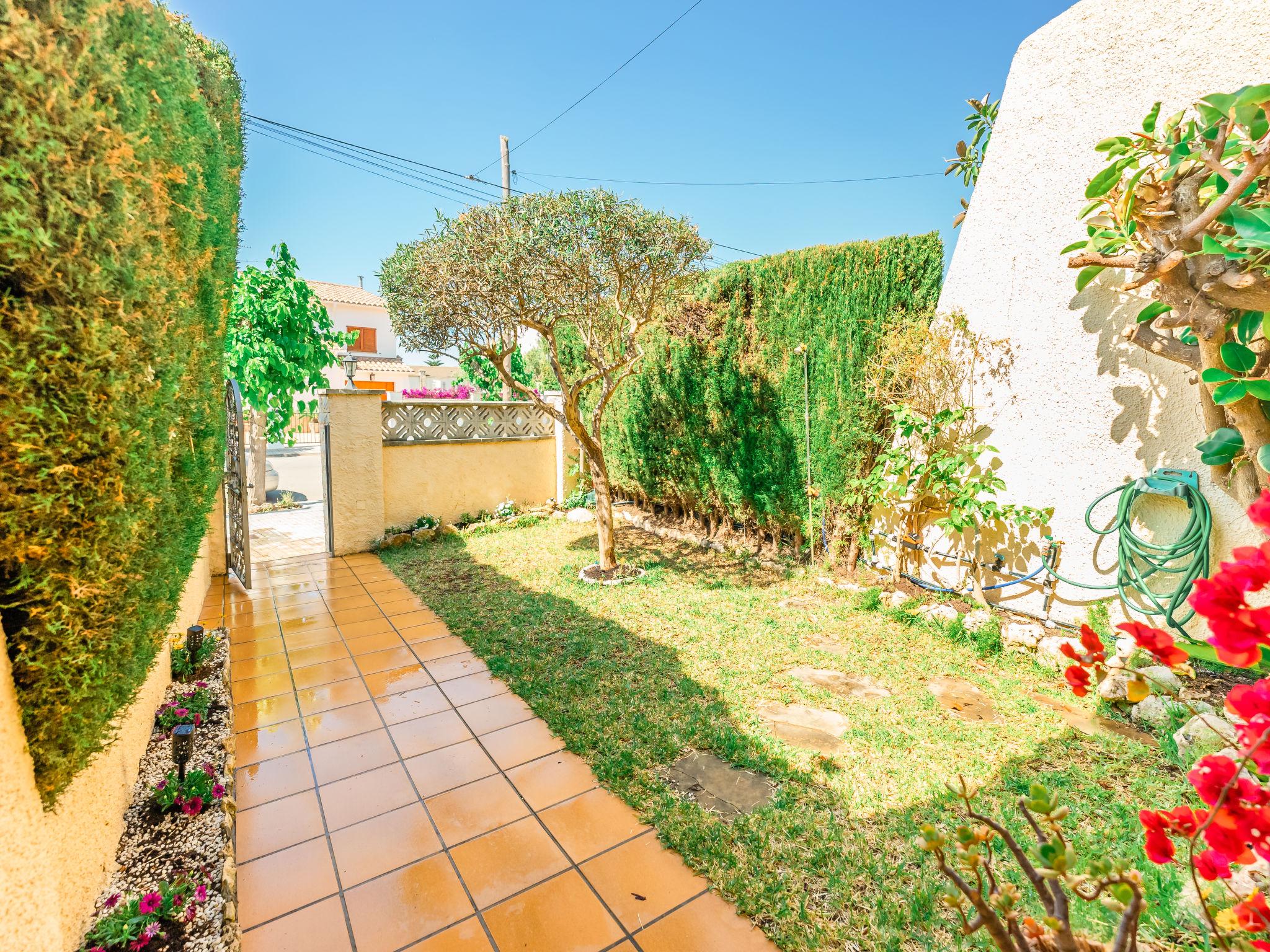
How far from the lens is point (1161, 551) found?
4.05m

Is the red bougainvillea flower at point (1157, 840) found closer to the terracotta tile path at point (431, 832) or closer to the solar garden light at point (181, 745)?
the terracotta tile path at point (431, 832)

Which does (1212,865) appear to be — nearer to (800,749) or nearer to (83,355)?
(800,749)

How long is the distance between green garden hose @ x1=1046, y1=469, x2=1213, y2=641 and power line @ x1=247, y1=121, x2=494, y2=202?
1099 cm

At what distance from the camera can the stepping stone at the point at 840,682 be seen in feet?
13.2

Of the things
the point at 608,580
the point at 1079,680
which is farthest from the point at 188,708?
the point at 1079,680

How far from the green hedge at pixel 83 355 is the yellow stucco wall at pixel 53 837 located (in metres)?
0.09

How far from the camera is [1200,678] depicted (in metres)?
3.86

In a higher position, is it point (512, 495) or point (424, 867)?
point (512, 495)

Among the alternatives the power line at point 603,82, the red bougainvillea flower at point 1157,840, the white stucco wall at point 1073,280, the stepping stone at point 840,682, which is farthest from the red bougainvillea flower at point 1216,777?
the power line at point 603,82

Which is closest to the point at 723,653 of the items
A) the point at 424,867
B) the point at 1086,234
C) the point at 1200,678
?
the point at 424,867

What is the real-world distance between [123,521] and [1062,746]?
4.78 meters

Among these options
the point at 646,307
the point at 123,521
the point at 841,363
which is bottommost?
the point at 123,521

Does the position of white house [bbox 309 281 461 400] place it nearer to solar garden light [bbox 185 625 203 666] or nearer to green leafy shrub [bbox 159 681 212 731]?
solar garden light [bbox 185 625 203 666]

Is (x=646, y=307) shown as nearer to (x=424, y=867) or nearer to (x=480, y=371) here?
(x=424, y=867)
